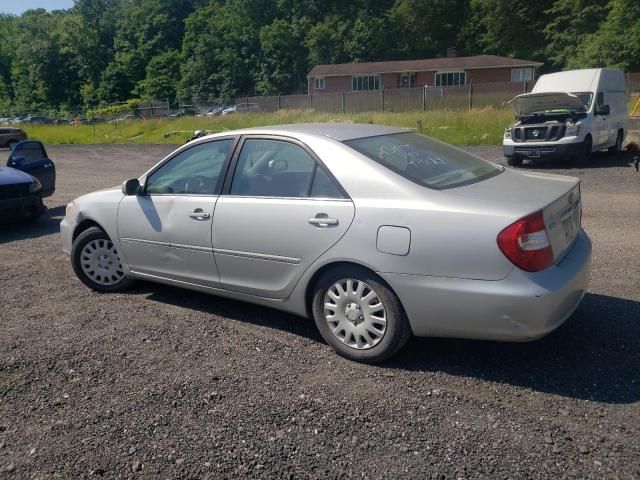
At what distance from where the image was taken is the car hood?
873 centimetres

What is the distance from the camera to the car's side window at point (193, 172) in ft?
15.7

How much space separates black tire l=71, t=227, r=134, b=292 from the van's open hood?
38.1ft

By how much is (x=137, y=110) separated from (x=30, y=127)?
8005 mm

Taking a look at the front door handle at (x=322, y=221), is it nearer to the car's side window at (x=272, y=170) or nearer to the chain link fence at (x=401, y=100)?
the car's side window at (x=272, y=170)

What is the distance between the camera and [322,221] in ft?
13.2

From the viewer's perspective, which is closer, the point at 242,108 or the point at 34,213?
the point at 34,213

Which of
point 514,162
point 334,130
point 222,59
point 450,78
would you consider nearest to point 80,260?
point 334,130

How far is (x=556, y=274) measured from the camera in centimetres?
356

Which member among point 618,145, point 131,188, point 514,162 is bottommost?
point 514,162

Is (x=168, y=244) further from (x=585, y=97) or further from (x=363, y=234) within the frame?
(x=585, y=97)

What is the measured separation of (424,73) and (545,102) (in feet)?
154

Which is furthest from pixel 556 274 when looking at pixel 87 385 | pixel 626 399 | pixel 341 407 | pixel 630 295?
pixel 87 385

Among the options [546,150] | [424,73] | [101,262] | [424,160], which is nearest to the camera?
[424,160]

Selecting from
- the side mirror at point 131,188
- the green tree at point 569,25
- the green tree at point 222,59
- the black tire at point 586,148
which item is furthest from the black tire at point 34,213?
the green tree at point 222,59
